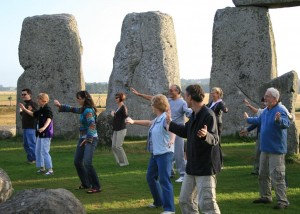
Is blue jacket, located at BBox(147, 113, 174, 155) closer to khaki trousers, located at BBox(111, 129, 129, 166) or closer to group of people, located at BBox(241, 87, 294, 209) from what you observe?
group of people, located at BBox(241, 87, 294, 209)

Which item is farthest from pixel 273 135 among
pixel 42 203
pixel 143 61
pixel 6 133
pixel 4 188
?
pixel 6 133

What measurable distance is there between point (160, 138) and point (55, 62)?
11.8m

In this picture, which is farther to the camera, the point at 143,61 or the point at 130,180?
the point at 143,61

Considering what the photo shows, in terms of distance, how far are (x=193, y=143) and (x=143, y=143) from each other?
32.2ft

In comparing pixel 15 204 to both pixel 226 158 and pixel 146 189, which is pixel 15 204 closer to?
pixel 146 189

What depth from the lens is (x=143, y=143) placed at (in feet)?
54.1

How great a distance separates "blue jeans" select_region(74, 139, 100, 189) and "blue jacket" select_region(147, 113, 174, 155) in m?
1.83

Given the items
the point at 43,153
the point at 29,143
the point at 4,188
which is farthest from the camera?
A: the point at 29,143

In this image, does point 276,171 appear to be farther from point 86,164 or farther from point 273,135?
point 86,164

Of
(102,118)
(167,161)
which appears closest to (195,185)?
(167,161)

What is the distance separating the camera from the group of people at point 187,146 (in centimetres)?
666

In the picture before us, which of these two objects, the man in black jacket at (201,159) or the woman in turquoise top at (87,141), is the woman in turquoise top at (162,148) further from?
the woman in turquoise top at (87,141)

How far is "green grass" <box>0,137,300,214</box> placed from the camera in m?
8.71

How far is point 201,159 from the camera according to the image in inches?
263
